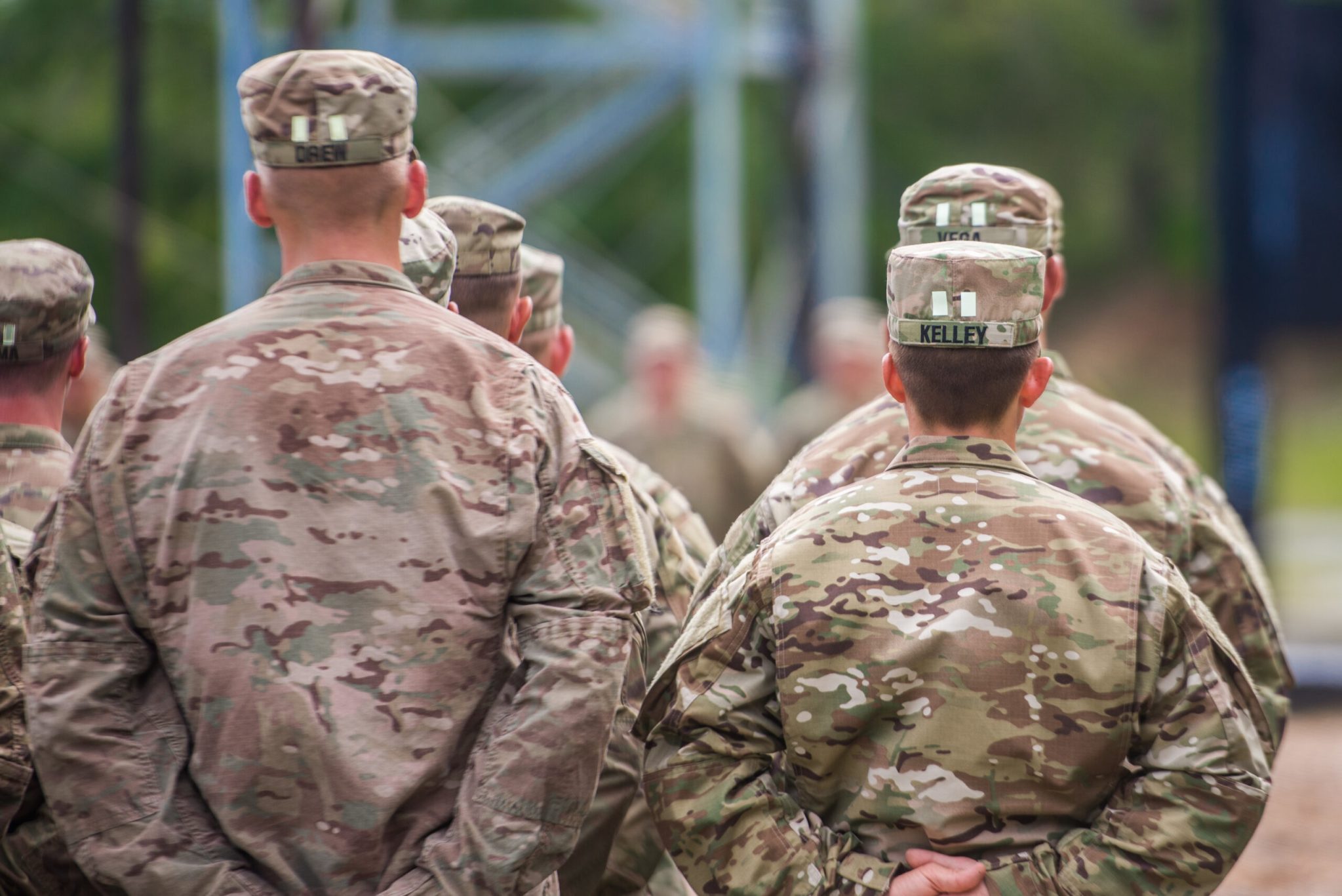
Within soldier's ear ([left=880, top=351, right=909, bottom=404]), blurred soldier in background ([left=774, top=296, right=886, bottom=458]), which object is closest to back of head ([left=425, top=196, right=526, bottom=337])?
soldier's ear ([left=880, top=351, right=909, bottom=404])

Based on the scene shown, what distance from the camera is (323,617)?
104 inches

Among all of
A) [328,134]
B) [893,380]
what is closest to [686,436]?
[893,380]

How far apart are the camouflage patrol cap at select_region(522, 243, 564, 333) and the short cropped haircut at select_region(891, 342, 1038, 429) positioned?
54.4 inches

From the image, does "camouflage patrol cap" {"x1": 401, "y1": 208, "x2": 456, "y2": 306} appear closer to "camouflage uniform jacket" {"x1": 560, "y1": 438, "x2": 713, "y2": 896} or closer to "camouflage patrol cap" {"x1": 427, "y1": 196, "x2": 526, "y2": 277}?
"camouflage patrol cap" {"x1": 427, "y1": 196, "x2": 526, "y2": 277}

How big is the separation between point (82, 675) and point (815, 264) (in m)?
11.9

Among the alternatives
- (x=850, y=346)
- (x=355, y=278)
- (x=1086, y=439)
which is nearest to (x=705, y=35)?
(x=850, y=346)

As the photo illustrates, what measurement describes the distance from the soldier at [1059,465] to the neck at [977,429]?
0.67 metres

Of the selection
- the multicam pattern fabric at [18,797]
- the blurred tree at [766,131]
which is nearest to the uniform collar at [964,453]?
the multicam pattern fabric at [18,797]

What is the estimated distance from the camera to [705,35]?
1276 centimetres

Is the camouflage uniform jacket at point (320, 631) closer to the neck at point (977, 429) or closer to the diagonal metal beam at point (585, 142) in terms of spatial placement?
the neck at point (977, 429)

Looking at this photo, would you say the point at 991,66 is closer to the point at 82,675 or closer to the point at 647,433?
the point at 647,433

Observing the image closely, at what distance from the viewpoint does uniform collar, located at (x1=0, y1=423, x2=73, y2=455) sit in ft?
11.2

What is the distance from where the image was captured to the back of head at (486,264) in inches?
143

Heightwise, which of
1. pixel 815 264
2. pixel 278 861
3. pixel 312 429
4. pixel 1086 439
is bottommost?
pixel 815 264
